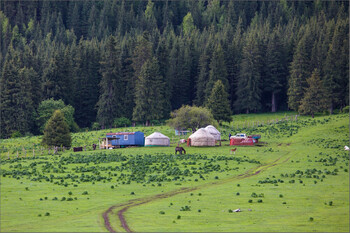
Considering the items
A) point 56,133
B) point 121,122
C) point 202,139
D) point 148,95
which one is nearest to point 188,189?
point 202,139

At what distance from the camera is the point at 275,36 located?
141375mm

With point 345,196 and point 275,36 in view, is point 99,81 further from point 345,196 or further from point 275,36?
point 345,196

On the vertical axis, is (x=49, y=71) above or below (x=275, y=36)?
below

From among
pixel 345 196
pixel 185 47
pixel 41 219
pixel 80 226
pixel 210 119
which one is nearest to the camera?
pixel 80 226

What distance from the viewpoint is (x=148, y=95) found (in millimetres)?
124875

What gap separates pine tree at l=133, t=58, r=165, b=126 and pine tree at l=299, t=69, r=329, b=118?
30.6 metres

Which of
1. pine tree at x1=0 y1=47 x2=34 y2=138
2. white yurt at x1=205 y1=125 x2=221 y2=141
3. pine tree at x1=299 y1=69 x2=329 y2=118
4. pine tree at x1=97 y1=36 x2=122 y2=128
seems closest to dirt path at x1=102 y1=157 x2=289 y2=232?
white yurt at x1=205 y1=125 x2=221 y2=141

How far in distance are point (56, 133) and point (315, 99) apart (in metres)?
58.0

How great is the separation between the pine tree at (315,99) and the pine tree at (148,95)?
30.6 m

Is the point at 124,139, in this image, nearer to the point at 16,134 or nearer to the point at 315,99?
the point at 16,134

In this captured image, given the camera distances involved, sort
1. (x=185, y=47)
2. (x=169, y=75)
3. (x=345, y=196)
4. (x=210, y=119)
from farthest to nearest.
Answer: (x=185, y=47) < (x=169, y=75) < (x=210, y=119) < (x=345, y=196)

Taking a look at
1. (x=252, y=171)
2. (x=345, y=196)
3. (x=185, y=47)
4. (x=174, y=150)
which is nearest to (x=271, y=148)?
(x=174, y=150)

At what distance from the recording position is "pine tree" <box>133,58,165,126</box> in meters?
123

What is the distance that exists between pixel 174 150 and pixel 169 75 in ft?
191
